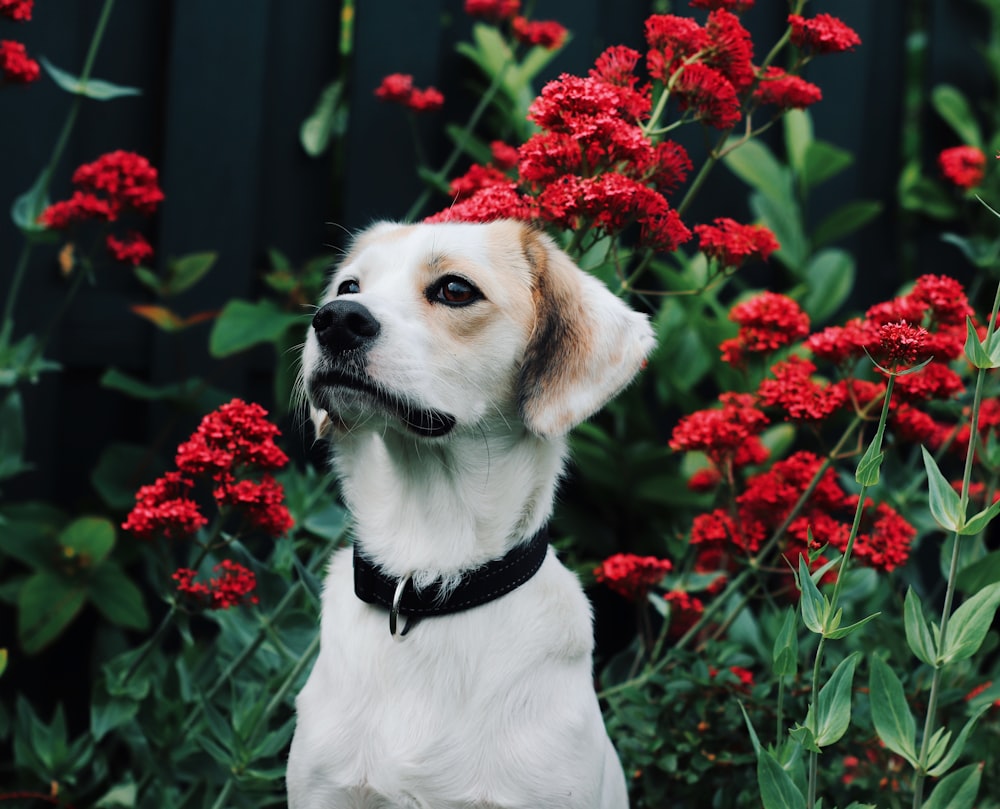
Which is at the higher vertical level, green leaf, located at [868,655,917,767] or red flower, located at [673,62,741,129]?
red flower, located at [673,62,741,129]

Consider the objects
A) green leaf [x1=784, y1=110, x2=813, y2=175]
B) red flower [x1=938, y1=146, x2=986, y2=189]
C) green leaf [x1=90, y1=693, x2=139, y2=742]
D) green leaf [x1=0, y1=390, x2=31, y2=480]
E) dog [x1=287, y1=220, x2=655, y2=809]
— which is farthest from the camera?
green leaf [x1=784, y1=110, x2=813, y2=175]

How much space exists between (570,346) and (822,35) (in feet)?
2.76

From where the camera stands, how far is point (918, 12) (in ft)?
14.4

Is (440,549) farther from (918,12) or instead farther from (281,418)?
(918,12)

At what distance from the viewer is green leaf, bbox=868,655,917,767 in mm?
1642

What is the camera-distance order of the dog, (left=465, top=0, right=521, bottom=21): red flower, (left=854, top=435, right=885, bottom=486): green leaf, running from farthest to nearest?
(left=465, top=0, right=521, bottom=21): red flower → the dog → (left=854, top=435, right=885, bottom=486): green leaf

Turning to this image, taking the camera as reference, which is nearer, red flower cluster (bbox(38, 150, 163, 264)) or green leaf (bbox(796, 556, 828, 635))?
green leaf (bbox(796, 556, 828, 635))

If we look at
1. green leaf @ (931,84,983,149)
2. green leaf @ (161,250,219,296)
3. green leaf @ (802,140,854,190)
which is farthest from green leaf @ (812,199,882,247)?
green leaf @ (161,250,219,296)

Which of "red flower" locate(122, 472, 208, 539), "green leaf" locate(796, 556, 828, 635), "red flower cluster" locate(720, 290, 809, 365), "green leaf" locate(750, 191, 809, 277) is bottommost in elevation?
"red flower" locate(122, 472, 208, 539)

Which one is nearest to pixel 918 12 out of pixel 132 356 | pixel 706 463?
pixel 706 463

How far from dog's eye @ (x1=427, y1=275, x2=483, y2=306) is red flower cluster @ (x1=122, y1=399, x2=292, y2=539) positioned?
43 cm

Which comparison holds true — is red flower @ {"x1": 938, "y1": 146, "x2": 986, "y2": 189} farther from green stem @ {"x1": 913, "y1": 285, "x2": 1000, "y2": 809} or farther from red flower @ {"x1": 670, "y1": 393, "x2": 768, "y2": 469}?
green stem @ {"x1": 913, "y1": 285, "x2": 1000, "y2": 809}

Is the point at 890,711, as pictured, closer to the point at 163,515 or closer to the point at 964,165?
the point at 163,515

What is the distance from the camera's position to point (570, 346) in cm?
199
